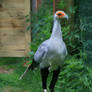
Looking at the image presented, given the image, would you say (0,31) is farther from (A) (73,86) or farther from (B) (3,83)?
(A) (73,86)

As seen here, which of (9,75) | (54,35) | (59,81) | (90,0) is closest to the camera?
(54,35)

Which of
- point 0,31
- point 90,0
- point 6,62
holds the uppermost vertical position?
point 90,0

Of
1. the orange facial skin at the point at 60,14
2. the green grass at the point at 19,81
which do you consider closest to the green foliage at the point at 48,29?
the green grass at the point at 19,81

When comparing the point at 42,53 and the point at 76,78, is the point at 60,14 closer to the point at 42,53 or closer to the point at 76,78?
the point at 42,53

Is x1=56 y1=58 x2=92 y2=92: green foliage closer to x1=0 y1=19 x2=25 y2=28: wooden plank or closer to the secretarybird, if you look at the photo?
the secretarybird

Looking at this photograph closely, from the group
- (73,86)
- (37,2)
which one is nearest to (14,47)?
(37,2)

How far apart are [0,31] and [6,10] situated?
55 cm

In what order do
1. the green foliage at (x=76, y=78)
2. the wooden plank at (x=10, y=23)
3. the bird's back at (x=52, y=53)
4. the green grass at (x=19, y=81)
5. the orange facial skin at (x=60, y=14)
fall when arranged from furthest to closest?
the wooden plank at (x=10, y=23) < the green grass at (x=19, y=81) < the green foliage at (x=76, y=78) < the orange facial skin at (x=60, y=14) < the bird's back at (x=52, y=53)

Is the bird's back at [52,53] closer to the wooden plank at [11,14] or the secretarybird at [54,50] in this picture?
the secretarybird at [54,50]

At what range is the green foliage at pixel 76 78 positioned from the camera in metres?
3.70

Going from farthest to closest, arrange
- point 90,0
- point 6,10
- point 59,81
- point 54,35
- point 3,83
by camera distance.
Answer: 1. point 6,10
2. point 3,83
3. point 59,81
4. point 90,0
5. point 54,35

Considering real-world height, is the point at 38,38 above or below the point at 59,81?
above

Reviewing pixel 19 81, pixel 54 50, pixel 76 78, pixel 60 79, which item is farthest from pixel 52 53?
pixel 19 81

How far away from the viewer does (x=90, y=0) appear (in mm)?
3688
